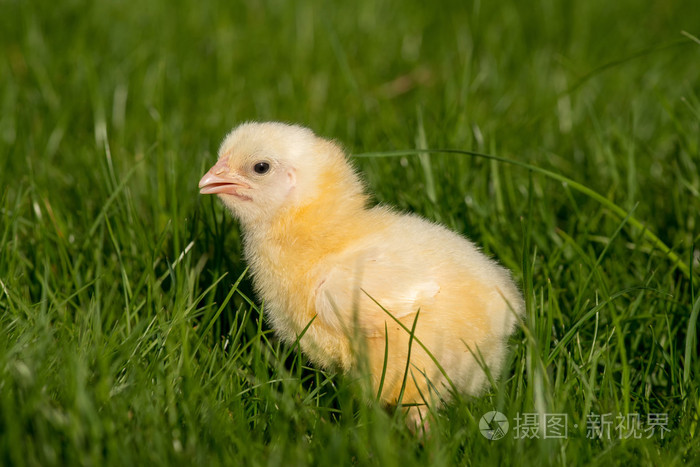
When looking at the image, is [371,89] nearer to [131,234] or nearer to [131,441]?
[131,234]

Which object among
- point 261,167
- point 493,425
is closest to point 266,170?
point 261,167

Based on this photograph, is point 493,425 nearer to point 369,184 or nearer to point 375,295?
point 375,295

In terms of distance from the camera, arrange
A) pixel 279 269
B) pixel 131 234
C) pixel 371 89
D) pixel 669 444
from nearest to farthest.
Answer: pixel 669 444 < pixel 279 269 < pixel 131 234 < pixel 371 89

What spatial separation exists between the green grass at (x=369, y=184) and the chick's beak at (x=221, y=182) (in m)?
0.24

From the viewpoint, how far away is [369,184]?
309 cm

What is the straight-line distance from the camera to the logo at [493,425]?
2.06 m

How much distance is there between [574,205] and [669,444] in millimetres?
1232

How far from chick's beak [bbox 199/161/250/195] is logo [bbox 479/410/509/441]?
1.18m

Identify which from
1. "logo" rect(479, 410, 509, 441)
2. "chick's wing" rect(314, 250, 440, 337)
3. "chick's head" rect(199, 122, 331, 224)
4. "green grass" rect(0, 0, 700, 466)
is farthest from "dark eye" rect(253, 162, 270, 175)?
"logo" rect(479, 410, 509, 441)

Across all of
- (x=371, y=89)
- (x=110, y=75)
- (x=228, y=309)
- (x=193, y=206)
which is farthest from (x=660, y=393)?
(x=110, y=75)

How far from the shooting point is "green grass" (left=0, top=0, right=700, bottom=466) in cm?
204

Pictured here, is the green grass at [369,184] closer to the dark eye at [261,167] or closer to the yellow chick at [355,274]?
the yellow chick at [355,274]

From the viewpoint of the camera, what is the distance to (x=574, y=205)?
124 inches

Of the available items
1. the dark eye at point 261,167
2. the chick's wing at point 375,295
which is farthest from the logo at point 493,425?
the dark eye at point 261,167
